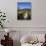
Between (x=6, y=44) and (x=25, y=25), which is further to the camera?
(x=25, y=25)

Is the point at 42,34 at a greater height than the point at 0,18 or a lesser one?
lesser

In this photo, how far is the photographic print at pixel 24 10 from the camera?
453 cm

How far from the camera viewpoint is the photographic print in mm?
4527

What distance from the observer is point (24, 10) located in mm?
4559

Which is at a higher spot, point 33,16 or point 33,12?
point 33,12

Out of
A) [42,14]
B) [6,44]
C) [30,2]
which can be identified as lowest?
[6,44]

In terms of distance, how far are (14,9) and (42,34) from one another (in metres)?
1.21

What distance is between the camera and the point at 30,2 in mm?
4512

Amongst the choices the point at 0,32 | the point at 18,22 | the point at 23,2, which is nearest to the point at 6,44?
the point at 0,32

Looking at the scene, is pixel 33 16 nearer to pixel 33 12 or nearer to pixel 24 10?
pixel 33 12

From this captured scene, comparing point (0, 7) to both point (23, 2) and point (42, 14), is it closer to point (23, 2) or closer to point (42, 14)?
point (23, 2)

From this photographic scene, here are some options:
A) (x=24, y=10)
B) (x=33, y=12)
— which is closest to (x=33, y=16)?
(x=33, y=12)

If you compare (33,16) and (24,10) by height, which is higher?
(24,10)

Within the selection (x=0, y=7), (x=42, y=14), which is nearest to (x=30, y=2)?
(x=42, y=14)
